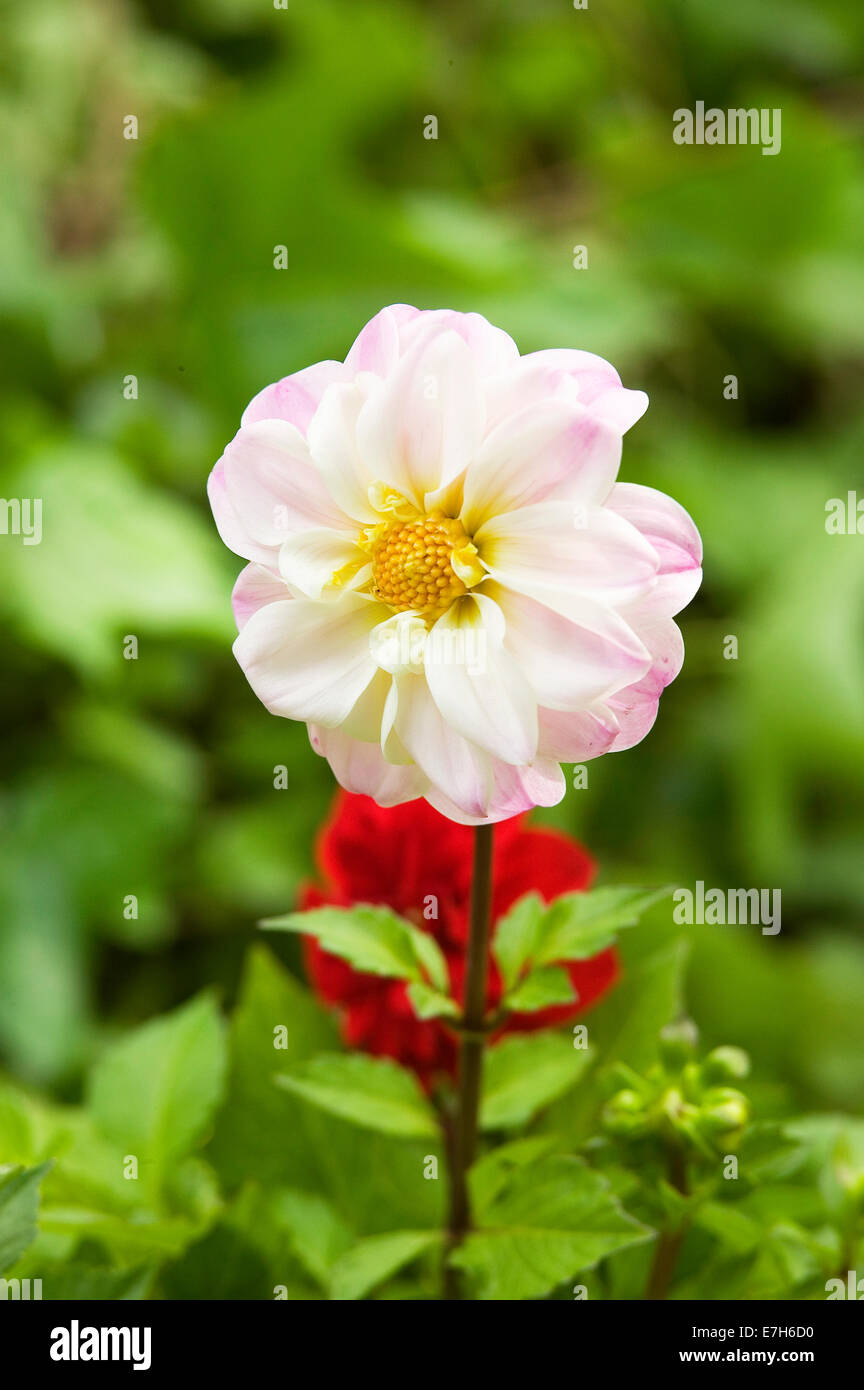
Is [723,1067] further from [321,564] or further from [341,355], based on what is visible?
[341,355]

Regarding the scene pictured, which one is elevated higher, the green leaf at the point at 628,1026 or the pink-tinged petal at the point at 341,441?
the pink-tinged petal at the point at 341,441

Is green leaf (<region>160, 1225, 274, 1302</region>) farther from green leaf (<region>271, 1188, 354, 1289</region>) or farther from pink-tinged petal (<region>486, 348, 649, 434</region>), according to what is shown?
Answer: pink-tinged petal (<region>486, 348, 649, 434</region>)

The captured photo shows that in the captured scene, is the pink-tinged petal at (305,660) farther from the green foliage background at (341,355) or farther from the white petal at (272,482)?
the green foliage background at (341,355)

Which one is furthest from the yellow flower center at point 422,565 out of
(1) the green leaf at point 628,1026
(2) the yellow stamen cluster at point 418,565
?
(1) the green leaf at point 628,1026

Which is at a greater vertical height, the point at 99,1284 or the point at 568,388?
the point at 568,388

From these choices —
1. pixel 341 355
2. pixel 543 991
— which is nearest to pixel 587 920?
pixel 543 991

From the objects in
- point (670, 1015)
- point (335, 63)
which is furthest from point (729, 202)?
point (670, 1015)
